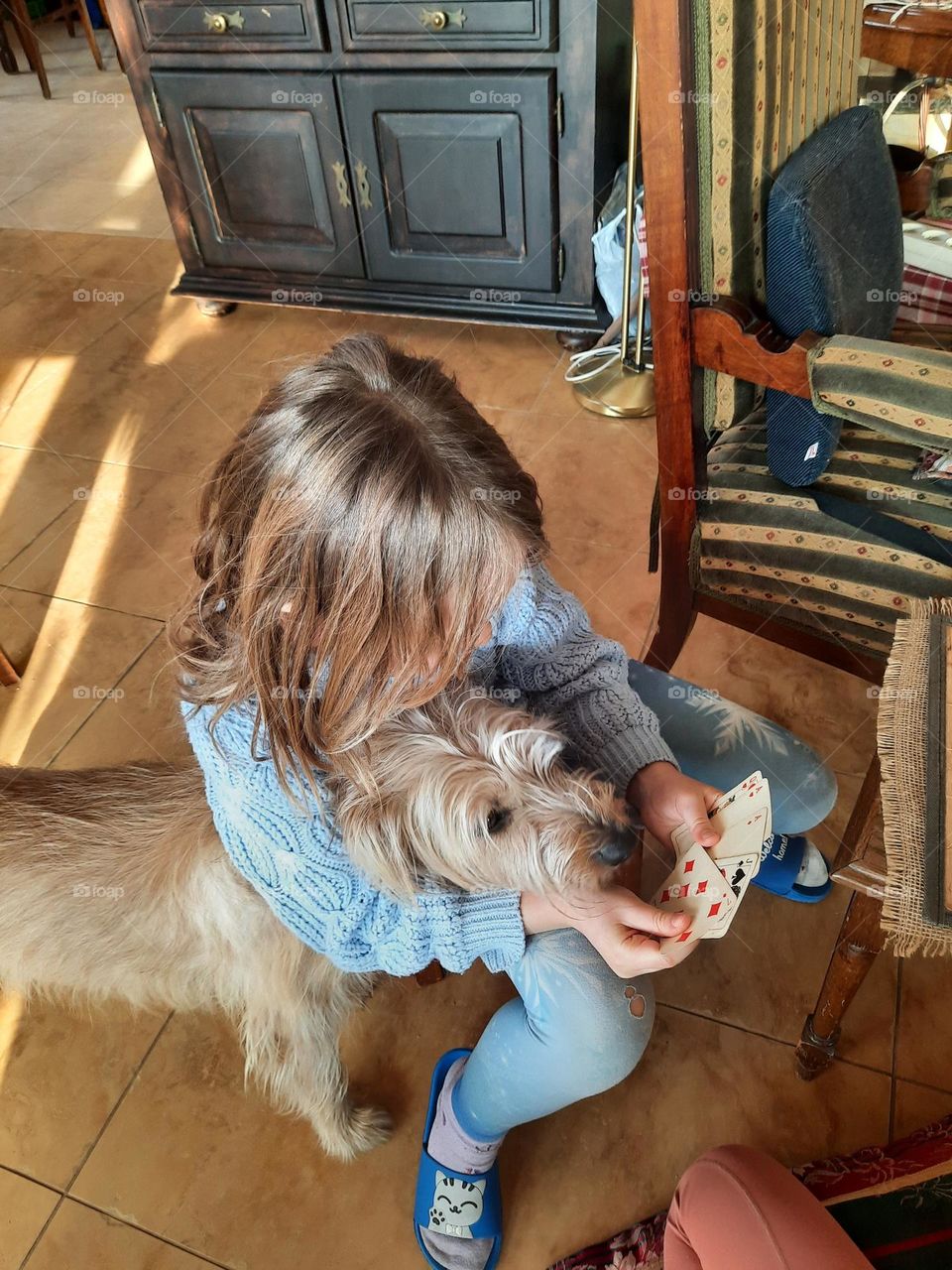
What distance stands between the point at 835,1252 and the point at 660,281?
1.05m

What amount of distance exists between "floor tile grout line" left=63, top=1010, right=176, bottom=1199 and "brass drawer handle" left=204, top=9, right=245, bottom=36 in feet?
7.45

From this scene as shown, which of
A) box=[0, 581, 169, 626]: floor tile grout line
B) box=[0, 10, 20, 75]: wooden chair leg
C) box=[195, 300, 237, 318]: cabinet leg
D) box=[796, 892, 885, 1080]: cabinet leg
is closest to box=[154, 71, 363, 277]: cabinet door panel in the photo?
box=[195, 300, 237, 318]: cabinet leg

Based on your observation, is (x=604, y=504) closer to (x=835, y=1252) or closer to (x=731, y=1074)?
(x=731, y=1074)

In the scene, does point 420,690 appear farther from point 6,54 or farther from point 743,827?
point 6,54

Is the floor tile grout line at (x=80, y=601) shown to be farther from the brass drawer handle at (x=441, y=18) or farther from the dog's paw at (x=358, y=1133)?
the brass drawer handle at (x=441, y=18)

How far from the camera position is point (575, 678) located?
1.11m

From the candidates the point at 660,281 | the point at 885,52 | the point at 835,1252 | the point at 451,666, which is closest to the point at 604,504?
the point at 660,281

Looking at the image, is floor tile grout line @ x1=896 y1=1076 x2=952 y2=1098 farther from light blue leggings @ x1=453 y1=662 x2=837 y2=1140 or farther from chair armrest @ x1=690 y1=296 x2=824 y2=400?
chair armrest @ x1=690 y1=296 x2=824 y2=400

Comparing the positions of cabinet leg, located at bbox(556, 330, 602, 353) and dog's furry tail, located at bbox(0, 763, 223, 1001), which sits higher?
dog's furry tail, located at bbox(0, 763, 223, 1001)

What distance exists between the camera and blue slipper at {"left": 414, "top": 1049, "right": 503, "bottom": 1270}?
1067mm

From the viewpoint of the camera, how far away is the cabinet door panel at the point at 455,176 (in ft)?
6.96

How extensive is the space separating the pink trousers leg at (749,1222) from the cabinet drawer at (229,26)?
245 centimetres

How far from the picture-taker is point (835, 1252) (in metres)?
0.76

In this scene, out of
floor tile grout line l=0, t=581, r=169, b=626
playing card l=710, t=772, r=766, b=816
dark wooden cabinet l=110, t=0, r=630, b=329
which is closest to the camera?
playing card l=710, t=772, r=766, b=816
